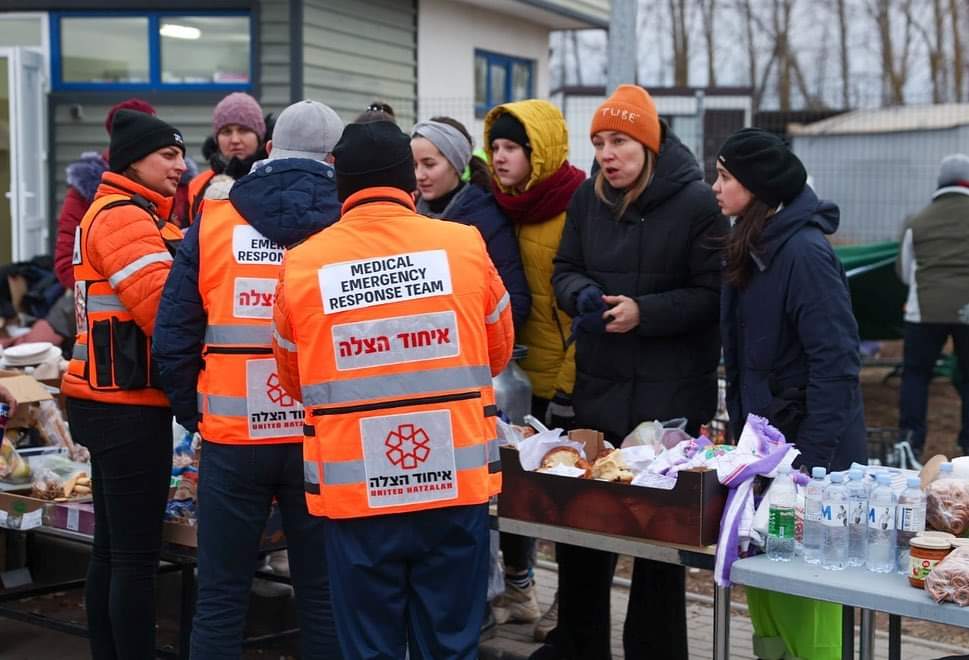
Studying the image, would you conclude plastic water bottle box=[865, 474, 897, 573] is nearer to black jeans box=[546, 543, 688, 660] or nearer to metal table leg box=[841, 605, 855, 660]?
metal table leg box=[841, 605, 855, 660]

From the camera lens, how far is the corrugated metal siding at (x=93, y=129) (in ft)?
32.1

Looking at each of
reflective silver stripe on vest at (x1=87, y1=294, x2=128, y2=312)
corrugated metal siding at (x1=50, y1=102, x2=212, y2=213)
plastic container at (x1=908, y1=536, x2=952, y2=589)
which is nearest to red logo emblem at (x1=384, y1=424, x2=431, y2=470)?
plastic container at (x1=908, y1=536, x2=952, y2=589)

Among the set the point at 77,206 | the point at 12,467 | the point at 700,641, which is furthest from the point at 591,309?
the point at 77,206

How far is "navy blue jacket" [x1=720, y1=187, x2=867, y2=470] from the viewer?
3.74 metres

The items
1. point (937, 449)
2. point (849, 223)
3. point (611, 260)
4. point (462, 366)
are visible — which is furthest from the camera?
point (849, 223)

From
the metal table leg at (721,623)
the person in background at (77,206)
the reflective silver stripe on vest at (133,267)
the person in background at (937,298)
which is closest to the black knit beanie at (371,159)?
the reflective silver stripe on vest at (133,267)

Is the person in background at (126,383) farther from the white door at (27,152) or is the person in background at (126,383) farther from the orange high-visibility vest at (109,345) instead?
the white door at (27,152)

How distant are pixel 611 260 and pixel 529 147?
1.84 feet

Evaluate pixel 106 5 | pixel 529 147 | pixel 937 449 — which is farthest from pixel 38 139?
pixel 937 449

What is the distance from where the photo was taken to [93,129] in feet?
32.6

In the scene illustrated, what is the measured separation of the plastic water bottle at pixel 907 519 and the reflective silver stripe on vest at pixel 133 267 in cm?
233

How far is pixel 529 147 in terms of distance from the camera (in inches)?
181

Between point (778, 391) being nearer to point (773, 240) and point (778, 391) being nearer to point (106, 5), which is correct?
point (773, 240)

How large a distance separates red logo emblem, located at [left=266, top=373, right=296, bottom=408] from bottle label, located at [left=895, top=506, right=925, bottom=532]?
67.3 inches
